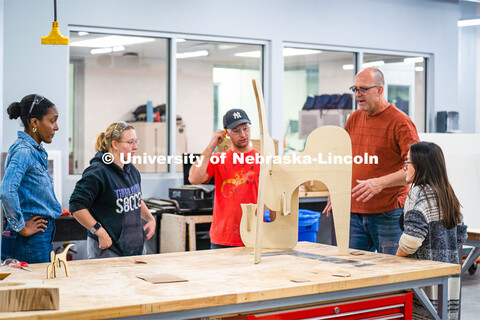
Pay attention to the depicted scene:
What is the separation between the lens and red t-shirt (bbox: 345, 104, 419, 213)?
3689 millimetres

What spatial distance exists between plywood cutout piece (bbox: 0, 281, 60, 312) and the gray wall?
12.5 feet

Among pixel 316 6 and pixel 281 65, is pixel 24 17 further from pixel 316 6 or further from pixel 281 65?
pixel 316 6

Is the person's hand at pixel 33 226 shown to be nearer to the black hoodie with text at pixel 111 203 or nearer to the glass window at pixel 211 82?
the black hoodie with text at pixel 111 203

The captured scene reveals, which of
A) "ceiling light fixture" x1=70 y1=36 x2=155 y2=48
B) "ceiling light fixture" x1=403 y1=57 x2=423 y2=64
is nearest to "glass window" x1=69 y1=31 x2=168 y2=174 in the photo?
"ceiling light fixture" x1=70 y1=36 x2=155 y2=48

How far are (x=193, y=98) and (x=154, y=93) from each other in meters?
0.57

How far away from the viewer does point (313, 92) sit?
8.20 metres

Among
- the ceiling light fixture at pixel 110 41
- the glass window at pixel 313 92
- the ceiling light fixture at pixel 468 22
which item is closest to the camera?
the ceiling light fixture at pixel 110 41

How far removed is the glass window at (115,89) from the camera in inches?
256

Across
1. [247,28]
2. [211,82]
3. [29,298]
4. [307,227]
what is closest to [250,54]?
[247,28]

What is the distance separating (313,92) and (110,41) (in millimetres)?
2785

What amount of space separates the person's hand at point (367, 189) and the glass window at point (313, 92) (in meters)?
3.96

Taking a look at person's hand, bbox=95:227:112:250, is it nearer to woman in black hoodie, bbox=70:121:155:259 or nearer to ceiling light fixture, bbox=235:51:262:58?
woman in black hoodie, bbox=70:121:155:259

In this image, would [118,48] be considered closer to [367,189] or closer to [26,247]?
[26,247]

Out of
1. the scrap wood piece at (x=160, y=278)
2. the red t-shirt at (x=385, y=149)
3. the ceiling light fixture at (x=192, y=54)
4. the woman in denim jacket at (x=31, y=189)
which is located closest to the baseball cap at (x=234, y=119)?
the red t-shirt at (x=385, y=149)
